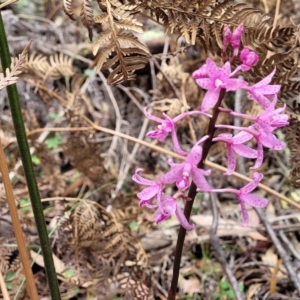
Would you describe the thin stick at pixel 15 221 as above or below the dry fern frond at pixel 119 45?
below

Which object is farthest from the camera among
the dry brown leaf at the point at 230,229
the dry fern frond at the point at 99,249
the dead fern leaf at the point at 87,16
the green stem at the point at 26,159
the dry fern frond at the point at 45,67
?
the dry brown leaf at the point at 230,229

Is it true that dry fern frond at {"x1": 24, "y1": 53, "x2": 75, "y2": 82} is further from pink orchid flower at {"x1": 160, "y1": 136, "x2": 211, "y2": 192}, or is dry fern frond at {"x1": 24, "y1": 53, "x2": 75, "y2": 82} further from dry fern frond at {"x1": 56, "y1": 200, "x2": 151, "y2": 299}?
pink orchid flower at {"x1": 160, "y1": 136, "x2": 211, "y2": 192}

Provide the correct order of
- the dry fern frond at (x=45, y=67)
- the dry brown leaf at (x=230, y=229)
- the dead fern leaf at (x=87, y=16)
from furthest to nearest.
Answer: the dry brown leaf at (x=230, y=229) < the dry fern frond at (x=45, y=67) < the dead fern leaf at (x=87, y=16)

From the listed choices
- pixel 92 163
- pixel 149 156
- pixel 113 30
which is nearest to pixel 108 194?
pixel 92 163

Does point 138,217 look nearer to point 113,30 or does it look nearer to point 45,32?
point 113,30

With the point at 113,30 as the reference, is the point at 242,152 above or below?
below

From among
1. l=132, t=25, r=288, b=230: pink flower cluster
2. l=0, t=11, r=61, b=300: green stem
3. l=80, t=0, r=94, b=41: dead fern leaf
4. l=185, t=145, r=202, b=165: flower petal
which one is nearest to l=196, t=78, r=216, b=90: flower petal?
l=132, t=25, r=288, b=230: pink flower cluster

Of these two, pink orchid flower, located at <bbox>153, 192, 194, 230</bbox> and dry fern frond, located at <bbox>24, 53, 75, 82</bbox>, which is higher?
pink orchid flower, located at <bbox>153, 192, 194, 230</bbox>

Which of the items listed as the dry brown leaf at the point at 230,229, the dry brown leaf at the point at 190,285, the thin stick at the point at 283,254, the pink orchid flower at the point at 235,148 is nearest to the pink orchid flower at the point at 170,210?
the pink orchid flower at the point at 235,148

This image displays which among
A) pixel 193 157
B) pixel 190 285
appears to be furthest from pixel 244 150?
pixel 190 285

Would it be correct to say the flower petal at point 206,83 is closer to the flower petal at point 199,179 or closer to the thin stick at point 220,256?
the flower petal at point 199,179

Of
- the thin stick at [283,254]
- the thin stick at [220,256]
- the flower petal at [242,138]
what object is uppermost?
the flower petal at [242,138]
